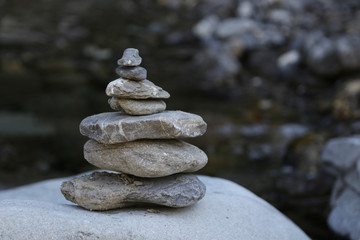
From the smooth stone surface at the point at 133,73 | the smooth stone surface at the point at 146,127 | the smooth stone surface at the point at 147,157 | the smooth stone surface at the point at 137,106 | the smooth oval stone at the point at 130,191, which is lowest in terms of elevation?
the smooth oval stone at the point at 130,191

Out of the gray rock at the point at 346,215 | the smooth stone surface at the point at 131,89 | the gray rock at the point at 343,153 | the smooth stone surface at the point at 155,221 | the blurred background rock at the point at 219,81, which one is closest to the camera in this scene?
the smooth stone surface at the point at 155,221

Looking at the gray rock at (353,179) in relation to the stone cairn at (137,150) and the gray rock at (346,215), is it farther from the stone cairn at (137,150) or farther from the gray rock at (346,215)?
the stone cairn at (137,150)

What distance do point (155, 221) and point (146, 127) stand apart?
978 mm

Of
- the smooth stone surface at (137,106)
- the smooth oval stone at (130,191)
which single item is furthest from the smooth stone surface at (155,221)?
the smooth stone surface at (137,106)

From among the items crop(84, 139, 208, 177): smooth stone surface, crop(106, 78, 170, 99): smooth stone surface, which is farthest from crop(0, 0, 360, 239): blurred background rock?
crop(106, 78, 170, 99): smooth stone surface

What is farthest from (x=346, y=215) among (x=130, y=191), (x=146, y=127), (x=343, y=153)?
(x=146, y=127)

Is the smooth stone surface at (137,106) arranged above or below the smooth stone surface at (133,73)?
below

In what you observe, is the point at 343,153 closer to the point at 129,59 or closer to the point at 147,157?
the point at 147,157

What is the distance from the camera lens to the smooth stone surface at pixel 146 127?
4.73m

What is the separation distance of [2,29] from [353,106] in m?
16.3

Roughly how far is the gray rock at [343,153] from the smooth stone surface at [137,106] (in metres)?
3.68

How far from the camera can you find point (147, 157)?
4.82m

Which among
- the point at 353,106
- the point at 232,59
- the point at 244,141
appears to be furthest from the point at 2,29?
the point at 353,106

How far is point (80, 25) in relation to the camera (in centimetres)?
2295
